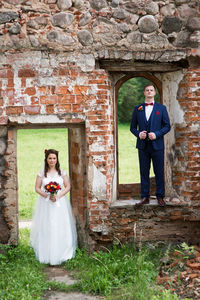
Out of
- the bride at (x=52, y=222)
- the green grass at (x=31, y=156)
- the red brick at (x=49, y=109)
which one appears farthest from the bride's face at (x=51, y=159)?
the green grass at (x=31, y=156)

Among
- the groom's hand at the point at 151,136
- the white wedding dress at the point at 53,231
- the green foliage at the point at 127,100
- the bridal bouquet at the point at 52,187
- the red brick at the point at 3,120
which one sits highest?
the green foliage at the point at 127,100

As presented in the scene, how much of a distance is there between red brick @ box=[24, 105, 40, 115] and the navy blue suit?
160cm

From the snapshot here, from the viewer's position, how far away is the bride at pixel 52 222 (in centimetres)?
647

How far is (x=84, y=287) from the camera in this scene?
525 cm

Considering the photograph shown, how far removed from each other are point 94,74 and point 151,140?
1.42m

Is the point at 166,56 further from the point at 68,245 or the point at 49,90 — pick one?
the point at 68,245

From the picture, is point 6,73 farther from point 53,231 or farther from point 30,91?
point 53,231

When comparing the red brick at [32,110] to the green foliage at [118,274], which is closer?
the green foliage at [118,274]

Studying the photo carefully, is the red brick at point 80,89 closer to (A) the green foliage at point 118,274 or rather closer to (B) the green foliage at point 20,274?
(A) the green foliage at point 118,274

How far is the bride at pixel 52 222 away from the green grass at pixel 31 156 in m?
3.23

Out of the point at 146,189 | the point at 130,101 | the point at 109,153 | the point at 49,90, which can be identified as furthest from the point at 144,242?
the point at 130,101

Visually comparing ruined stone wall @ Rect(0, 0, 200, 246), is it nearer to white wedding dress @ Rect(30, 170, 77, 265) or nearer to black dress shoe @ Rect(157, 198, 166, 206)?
black dress shoe @ Rect(157, 198, 166, 206)

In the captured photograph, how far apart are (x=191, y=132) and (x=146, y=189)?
3.96 feet

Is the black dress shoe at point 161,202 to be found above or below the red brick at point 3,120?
below
